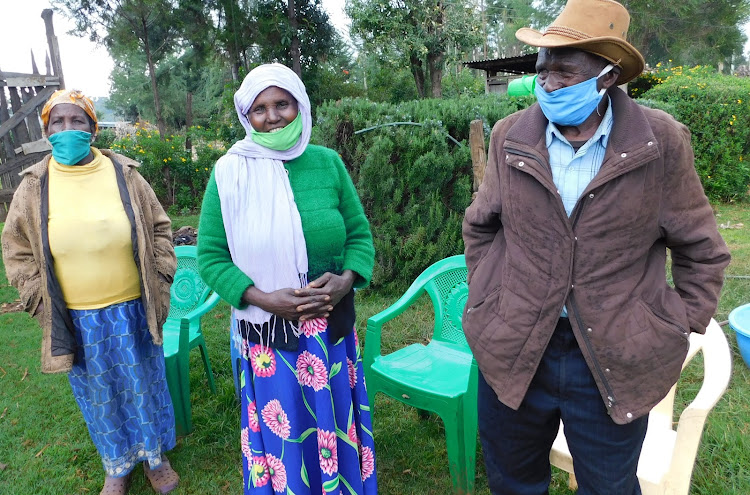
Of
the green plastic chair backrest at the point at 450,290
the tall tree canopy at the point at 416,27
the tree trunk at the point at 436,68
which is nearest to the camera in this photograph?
the green plastic chair backrest at the point at 450,290

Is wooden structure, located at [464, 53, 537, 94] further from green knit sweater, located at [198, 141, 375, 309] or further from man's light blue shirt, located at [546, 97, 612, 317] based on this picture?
man's light blue shirt, located at [546, 97, 612, 317]

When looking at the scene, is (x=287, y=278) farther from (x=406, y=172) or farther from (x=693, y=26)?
(x=693, y=26)

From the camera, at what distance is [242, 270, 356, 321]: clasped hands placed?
198 cm

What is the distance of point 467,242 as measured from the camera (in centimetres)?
191

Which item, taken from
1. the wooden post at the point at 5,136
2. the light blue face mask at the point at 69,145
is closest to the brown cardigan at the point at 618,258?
the light blue face mask at the point at 69,145

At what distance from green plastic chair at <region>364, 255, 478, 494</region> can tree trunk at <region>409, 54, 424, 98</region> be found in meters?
12.5

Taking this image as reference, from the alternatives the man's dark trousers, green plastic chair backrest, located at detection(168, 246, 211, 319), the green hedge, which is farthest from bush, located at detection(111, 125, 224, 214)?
the man's dark trousers

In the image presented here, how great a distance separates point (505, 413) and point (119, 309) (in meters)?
1.85

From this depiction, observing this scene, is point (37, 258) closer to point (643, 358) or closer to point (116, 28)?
point (643, 358)

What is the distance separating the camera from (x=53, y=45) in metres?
8.18

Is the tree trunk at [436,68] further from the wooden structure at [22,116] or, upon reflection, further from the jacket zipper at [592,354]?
the jacket zipper at [592,354]

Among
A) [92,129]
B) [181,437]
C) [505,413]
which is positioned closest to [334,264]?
[505,413]

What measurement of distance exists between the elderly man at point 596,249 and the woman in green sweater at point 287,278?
69 centimetres

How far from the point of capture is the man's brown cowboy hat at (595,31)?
4.88ft
